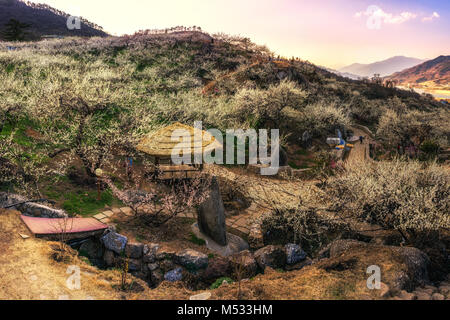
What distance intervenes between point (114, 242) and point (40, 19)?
100085mm

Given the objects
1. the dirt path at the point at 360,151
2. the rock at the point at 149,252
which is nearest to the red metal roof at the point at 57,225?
the rock at the point at 149,252

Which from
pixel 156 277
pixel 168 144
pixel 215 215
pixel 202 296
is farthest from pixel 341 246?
pixel 168 144

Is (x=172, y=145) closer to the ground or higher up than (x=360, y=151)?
higher up

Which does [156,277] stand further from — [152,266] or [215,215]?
[215,215]

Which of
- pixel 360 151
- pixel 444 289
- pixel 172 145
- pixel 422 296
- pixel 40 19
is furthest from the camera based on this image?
pixel 40 19

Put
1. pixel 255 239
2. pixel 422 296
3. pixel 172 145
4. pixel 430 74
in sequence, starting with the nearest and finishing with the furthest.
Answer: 1. pixel 422 296
2. pixel 255 239
3. pixel 172 145
4. pixel 430 74

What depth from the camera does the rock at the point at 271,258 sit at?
8.26 metres

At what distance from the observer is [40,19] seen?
8100 cm

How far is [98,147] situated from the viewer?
12.3m

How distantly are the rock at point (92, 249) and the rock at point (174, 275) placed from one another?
7.38 feet

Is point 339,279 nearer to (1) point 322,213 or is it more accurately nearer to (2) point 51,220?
(1) point 322,213

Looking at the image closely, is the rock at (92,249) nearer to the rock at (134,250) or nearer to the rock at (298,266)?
the rock at (134,250)
